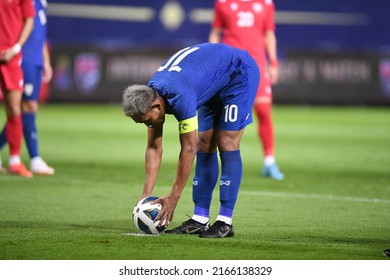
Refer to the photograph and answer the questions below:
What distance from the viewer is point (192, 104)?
264 inches

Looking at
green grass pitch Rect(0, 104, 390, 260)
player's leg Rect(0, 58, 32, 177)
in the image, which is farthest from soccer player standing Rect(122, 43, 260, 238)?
player's leg Rect(0, 58, 32, 177)

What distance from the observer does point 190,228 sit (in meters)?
7.38

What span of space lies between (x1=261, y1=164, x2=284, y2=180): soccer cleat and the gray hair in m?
5.04

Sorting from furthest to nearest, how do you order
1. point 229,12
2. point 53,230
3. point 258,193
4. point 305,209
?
1. point 229,12
2. point 258,193
3. point 305,209
4. point 53,230

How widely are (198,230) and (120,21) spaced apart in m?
24.5

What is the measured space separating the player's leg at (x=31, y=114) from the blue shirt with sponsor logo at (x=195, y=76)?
14.4 feet

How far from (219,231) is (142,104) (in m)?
1.32

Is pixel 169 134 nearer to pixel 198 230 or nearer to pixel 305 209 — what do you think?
pixel 305 209

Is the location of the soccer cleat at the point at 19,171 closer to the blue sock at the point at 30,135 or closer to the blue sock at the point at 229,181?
the blue sock at the point at 30,135

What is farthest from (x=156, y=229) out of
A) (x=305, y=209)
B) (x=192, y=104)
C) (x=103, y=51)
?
(x=103, y=51)

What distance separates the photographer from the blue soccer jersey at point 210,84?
263 inches

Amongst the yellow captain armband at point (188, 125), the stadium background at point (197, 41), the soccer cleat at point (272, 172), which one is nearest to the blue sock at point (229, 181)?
the yellow captain armband at point (188, 125)

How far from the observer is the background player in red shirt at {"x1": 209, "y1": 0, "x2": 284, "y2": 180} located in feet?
37.8

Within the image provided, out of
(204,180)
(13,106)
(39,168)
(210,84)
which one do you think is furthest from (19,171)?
(210,84)
